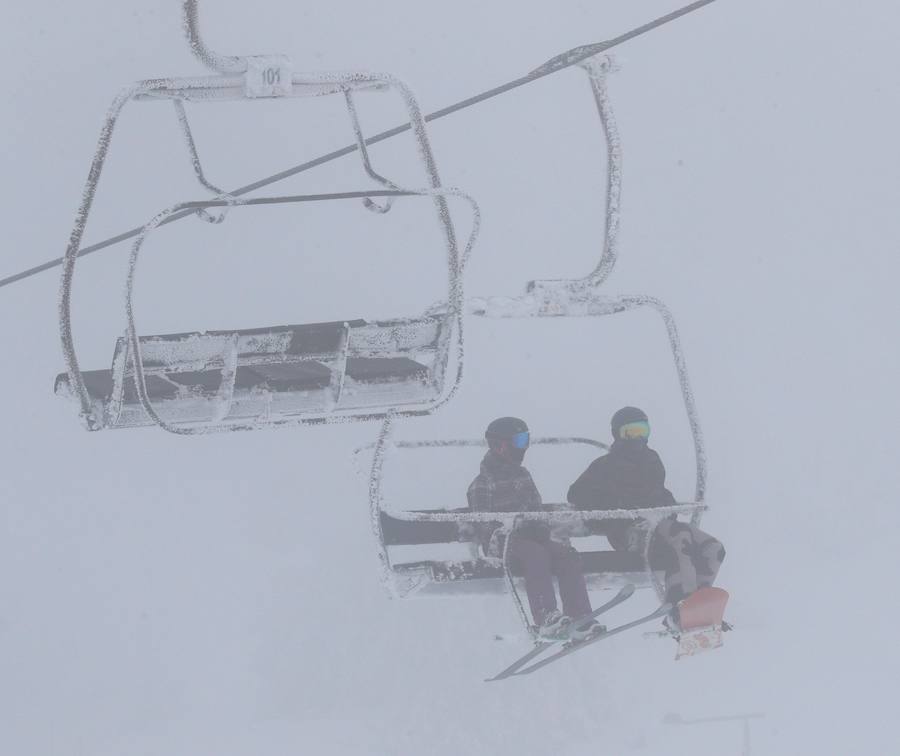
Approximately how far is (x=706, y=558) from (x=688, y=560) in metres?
0.08

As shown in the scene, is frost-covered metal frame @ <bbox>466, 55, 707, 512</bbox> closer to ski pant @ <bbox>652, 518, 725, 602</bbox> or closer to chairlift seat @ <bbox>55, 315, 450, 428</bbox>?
chairlift seat @ <bbox>55, 315, 450, 428</bbox>

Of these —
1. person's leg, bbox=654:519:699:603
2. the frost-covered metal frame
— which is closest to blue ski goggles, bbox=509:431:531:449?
person's leg, bbox=654:519:699:603

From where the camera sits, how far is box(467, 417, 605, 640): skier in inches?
198

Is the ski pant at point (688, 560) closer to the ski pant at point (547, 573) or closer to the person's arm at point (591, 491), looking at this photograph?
the ski pant at point (547, 573)

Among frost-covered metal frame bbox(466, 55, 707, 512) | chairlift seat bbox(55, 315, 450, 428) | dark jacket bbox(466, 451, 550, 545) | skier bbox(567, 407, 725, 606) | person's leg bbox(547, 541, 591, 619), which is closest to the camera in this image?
chairlift seat bbox(55, 315, 450, 428)

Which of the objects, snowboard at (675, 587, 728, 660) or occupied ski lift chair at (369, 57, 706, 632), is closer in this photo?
occupied ski lift chair at (369, 57, 706, 632)

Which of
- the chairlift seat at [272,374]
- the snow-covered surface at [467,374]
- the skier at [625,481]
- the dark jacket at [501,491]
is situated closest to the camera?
the chairlift seat at [272,374]

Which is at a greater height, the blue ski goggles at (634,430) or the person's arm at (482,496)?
the blue ski goggles at (634,430)

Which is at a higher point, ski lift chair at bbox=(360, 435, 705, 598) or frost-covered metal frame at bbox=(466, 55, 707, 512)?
frost-covered metal frame at bbox=(466, 55, 707, 512)

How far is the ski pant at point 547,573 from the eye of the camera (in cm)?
508

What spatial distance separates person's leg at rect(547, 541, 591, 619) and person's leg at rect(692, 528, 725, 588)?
519mm

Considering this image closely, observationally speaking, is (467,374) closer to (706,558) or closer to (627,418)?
(627,418)

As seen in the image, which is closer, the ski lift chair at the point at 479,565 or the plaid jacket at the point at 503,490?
the ski lift chair at the point at 479,565

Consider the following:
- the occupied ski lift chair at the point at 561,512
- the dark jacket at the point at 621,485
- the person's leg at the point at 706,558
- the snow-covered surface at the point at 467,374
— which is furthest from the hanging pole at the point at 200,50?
the snow-covered surface at the point at 467,374
